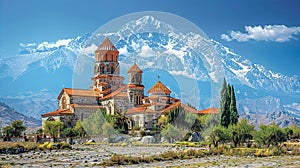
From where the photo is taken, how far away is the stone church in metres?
53.7

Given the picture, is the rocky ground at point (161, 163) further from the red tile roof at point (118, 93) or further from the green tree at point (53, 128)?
the red tile roof at point (118, 93)

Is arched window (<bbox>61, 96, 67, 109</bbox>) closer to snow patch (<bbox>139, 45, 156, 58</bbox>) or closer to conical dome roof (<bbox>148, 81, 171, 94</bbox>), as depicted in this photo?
conical dome roof (<bbox>148, 81, 171, 94</bbox>)

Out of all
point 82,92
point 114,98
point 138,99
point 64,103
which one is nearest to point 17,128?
point 82,92

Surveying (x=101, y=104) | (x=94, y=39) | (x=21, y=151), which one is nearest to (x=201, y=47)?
(x=94, y=39)

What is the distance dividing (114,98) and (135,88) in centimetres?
341

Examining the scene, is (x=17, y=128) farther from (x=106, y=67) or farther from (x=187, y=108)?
(x=187, y=108)

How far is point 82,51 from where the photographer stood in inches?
1660

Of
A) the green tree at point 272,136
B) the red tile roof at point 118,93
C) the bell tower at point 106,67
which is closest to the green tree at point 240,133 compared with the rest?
the green tree at point 272,136

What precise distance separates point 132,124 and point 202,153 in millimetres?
28309

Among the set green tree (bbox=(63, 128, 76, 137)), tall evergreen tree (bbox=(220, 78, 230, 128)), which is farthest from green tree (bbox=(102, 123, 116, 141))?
tall evergreen tree (bbox=(220, 78, 230, 128))

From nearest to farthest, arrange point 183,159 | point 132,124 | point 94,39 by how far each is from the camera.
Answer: point 183,159 < point 94,39 < point 132,124

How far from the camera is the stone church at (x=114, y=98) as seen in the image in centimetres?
5372

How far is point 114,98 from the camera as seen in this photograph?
56.4 metres

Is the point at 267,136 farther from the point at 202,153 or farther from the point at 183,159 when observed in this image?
the point at 183,159
